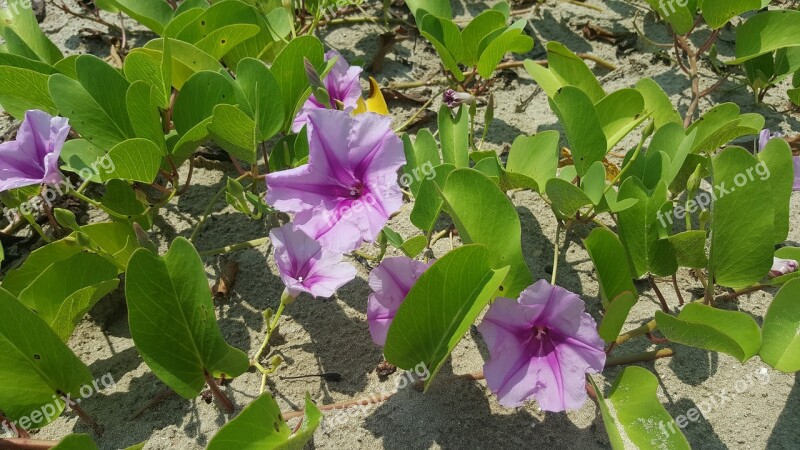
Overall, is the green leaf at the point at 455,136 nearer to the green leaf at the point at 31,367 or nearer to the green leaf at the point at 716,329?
the green leaf at the point at 716,329

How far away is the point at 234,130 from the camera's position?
69.2 inches

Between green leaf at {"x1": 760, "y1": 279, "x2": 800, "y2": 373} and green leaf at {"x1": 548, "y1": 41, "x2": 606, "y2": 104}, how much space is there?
910 mm

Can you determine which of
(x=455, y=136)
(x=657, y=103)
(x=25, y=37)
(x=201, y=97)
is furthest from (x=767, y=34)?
(x=25, y=37)

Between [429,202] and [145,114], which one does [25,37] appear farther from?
[429,202]

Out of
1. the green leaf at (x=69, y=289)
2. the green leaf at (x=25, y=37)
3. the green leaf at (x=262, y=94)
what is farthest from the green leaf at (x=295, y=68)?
the green leaf at (x=25, y=37)

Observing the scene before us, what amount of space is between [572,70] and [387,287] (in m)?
1.03

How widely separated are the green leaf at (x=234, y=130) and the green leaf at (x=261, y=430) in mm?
753

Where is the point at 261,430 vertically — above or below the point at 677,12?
below

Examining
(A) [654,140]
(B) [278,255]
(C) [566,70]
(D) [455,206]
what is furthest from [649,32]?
(B) [278,255]

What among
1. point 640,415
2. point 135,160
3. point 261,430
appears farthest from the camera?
point 135,160

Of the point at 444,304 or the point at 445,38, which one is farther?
the point at 445,38

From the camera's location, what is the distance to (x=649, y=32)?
2771 millimetres

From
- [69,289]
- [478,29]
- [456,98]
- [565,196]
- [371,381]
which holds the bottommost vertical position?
[371,381]

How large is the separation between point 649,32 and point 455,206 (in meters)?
1.74
